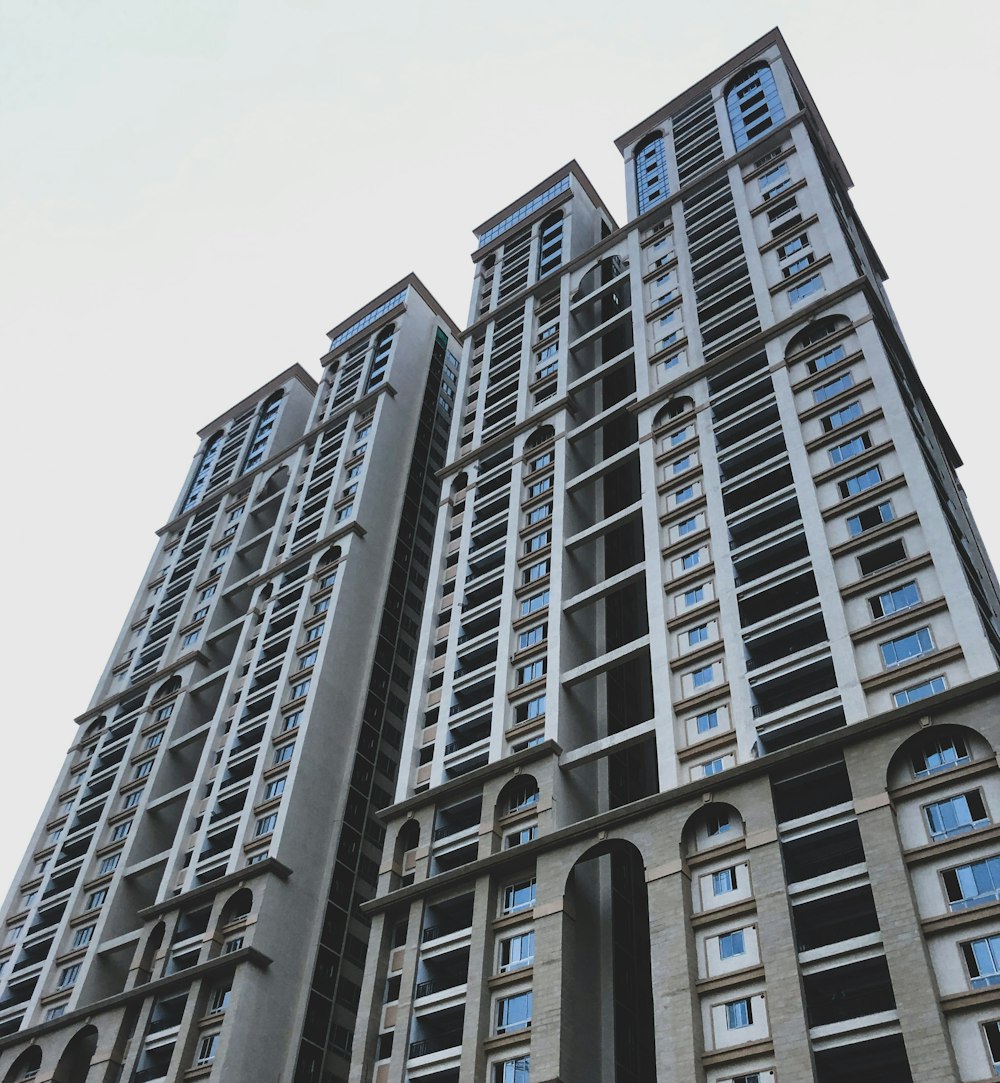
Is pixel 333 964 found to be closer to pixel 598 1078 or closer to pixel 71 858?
pixel 598 1078

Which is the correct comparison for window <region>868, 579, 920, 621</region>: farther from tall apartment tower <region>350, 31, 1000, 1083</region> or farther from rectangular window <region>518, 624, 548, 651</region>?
rectangular window <region>518, 624, 548, 651</region>

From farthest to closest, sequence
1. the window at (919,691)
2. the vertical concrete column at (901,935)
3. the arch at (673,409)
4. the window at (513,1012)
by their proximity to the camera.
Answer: the arch at (673,409)
the window at (513,1012)
the window at (919,691)
the vertical concrete column at (901,935)

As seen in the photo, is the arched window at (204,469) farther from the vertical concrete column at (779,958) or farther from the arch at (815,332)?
the vertical concrete column at (779,958)

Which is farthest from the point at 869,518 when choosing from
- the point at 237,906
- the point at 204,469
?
the point at 204,469

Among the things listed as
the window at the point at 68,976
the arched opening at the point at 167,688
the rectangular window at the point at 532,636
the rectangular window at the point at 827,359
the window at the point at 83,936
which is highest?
the arched opening at the point at 167,688

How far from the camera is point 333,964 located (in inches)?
2422

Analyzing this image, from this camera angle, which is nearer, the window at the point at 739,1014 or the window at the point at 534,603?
the window at the point at 739,1014

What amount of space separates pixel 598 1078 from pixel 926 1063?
48.5ft

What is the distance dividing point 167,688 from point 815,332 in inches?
2120

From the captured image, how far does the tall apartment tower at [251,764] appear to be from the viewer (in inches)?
2330

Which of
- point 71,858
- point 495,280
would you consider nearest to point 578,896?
A: point 71,858

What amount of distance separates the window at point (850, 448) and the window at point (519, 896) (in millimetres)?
24142

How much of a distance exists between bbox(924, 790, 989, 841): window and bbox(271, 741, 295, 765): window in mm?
39816

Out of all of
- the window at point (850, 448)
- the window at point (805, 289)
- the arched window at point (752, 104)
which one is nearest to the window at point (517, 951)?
the window at point (850, 448)
